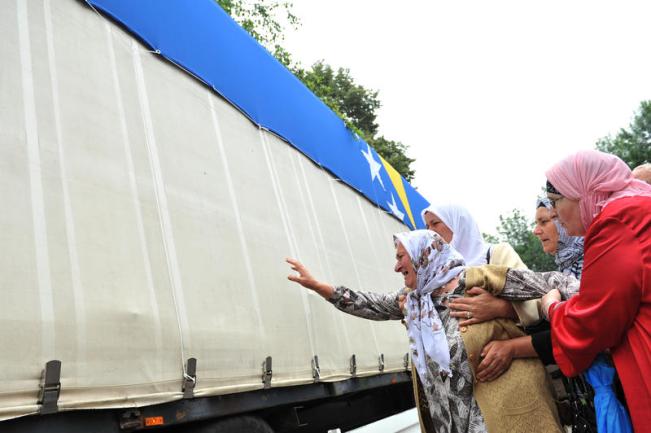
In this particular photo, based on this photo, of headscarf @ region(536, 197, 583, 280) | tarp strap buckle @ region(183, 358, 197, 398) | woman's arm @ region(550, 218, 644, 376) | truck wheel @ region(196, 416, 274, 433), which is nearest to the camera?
woman's arm @ region(550, 218, 644, 376)

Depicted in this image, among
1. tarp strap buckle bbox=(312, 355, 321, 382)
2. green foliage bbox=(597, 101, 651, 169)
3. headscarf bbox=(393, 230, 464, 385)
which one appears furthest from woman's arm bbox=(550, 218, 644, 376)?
green foliage bbox=(597, 101, 651, 169)

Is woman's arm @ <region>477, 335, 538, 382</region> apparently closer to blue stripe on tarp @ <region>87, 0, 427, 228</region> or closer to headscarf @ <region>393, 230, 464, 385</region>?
headscarf @ <region>393, 230, 464, 385</region>

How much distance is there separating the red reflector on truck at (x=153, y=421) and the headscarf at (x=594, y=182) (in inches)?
71.7

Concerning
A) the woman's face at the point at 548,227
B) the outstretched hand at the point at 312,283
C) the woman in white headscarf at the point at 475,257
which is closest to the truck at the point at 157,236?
the outstretched hand at the point at 312,283

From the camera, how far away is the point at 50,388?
6.49ft

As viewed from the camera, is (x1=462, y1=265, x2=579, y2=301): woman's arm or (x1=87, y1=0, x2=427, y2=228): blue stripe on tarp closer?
(x1=462, y1=265, x2=579, y2=301): woman's arm

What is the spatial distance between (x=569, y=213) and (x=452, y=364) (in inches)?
33.0

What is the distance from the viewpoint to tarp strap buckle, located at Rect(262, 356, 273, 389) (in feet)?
10.5

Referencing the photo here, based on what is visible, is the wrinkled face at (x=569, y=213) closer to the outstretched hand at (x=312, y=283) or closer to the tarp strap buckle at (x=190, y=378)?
the outstretched hand at (x=312, y=283)

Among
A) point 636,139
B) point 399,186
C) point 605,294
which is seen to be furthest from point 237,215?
point 636,139

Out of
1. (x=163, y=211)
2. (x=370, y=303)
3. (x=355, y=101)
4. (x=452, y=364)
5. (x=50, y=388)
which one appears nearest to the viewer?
(x=50, y=388)

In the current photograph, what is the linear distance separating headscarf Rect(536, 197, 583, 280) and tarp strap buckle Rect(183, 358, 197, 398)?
7.10 ft

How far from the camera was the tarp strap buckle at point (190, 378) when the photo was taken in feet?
8.52

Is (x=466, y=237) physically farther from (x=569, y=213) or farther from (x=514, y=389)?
(x=569, y=213)
